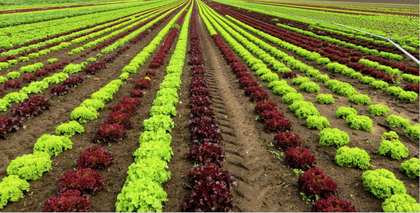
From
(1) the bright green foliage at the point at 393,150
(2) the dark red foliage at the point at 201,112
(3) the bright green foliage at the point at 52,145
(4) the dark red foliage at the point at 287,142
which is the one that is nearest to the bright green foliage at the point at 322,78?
(1) the bright green foliage at the point at 393,150

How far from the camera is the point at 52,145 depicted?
7898 mm

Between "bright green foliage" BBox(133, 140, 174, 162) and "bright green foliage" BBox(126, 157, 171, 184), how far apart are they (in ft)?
1.13

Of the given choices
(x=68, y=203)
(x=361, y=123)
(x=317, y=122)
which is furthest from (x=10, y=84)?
(x=361, y=123)

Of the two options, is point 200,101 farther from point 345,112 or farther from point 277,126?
point 345,112

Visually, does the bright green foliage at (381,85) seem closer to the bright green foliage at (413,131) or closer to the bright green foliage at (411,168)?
the bright green foliage at (413,131)

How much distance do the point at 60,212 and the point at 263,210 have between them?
5.50 m

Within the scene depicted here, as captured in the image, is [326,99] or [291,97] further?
[291,97]

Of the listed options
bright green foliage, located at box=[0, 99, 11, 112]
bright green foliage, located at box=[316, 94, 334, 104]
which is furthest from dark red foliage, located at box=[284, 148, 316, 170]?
bright green foliage, located at box=[0, 99, 11, 112]

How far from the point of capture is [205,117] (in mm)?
10031

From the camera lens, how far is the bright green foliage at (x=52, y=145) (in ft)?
25.6

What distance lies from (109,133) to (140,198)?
415 centimetres

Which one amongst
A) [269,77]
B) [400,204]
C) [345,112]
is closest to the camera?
[400,204]

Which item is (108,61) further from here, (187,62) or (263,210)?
(263,210)

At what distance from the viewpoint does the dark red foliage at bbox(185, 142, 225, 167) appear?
25.3 feet
